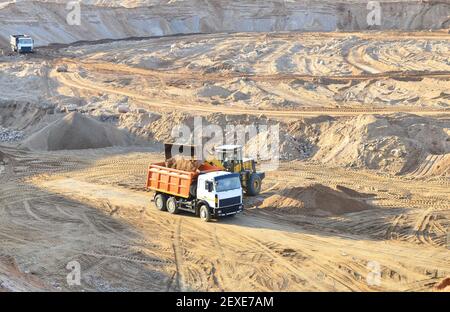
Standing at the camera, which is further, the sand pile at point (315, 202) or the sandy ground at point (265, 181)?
the sand pile at point (315, 202)

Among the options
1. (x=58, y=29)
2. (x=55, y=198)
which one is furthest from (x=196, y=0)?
(x=55, y=198)

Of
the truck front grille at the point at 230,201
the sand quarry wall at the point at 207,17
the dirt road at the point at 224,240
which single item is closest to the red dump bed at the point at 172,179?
the dirt road at the point at 224,240

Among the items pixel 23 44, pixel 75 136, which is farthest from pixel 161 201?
pixel 23 44

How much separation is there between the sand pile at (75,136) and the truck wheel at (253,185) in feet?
35.6

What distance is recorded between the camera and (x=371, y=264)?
18422 millimetres

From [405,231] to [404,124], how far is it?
34.0ft

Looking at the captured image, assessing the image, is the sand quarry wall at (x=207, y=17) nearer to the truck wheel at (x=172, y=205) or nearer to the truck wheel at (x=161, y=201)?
the truck wheel at (x=161, y=201)

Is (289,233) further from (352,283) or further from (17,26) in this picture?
(17,26)

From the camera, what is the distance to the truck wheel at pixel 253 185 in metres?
24.4

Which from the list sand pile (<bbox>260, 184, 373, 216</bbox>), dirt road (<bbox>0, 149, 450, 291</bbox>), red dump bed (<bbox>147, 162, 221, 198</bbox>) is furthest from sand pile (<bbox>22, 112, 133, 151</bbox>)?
sand pile (<bbox>260, 184, 373, 216</bbox>)

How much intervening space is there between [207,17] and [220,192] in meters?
57.2

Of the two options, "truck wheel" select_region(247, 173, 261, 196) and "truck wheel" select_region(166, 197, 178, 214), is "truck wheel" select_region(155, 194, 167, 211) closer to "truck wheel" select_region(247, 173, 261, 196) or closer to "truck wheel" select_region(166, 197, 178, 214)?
"truck wheel" select_region(166, 197, 178, 214)

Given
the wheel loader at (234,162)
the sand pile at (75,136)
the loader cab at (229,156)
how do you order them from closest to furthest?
the wheel loader at (234,162) → the loader cab at (229,156) → the sand pile at (75,136)

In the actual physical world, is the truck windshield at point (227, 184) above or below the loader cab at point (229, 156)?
below
